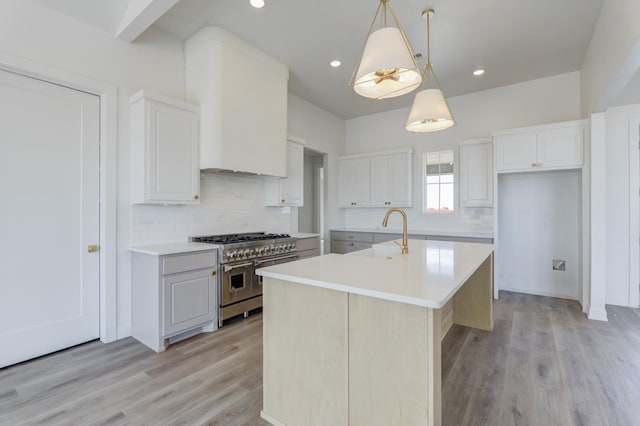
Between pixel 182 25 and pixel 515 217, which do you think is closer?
pixel 182 25

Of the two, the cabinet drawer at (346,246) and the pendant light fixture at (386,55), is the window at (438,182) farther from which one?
the pendant light fixture at (386,55)

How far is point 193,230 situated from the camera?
3.51 metres

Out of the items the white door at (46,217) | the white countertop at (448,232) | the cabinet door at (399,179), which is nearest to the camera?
the white door at (46,217)

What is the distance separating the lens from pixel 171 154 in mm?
3051

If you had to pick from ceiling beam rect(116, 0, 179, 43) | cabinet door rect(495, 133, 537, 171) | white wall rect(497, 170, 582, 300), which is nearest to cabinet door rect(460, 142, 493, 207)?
cabinet door rect(495, 133, 537, 171)

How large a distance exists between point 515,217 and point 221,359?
14.6 ft

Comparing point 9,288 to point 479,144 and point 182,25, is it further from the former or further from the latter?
point 479,144

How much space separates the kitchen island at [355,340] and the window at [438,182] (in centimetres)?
328

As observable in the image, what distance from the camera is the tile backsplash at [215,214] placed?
10.3 ft

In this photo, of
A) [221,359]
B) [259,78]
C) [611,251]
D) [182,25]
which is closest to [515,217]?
[611,251]

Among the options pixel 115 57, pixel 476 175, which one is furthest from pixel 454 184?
pixel 115 57

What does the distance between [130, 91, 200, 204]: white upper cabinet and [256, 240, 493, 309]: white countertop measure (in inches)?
69.0

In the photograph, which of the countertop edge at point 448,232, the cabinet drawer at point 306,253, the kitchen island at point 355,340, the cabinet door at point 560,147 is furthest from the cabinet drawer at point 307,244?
the cabinet door at point 560,147

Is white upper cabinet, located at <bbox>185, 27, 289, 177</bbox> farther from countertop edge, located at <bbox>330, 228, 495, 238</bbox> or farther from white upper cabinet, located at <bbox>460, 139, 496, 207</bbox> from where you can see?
white upper cabinet, located at <bbox>460, 139, 496, 207</bbox>
